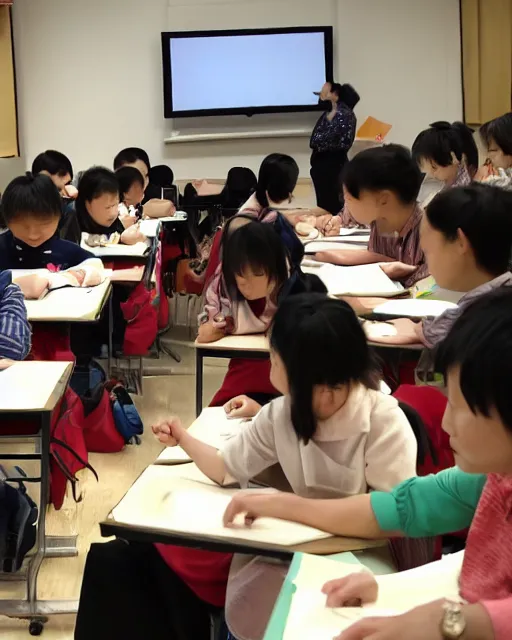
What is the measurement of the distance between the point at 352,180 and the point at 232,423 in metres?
1.41

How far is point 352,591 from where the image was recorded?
0.98 m

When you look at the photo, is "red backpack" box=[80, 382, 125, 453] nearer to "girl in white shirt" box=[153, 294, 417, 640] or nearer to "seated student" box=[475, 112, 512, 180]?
"girl in white shirt" box=[153, 294, 417, 640]

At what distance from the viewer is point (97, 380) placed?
3.16 meters

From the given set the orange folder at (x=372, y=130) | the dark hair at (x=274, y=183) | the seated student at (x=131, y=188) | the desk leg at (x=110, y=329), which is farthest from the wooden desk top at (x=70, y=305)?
the orange folder at (x=372, y=130)

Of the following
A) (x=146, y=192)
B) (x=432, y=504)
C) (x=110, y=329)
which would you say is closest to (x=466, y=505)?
(x=432, y=504)

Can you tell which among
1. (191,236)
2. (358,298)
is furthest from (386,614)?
(191,236)

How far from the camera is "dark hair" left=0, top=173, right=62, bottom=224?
288cm

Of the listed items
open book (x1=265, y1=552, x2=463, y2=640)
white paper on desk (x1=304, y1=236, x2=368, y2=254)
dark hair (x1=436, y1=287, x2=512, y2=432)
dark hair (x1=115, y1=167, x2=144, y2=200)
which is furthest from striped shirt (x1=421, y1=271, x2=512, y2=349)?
dark hair (x1=115, y1=167, x2=144, y2=200)

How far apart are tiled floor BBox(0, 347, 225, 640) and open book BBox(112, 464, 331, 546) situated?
81 cm

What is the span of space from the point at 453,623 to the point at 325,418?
0.51 metres

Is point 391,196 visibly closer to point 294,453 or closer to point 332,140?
point 294,453

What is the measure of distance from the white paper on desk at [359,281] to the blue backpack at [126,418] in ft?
2.98

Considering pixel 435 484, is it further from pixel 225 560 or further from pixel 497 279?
pixel 497 279

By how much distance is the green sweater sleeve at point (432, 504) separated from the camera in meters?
1.09
